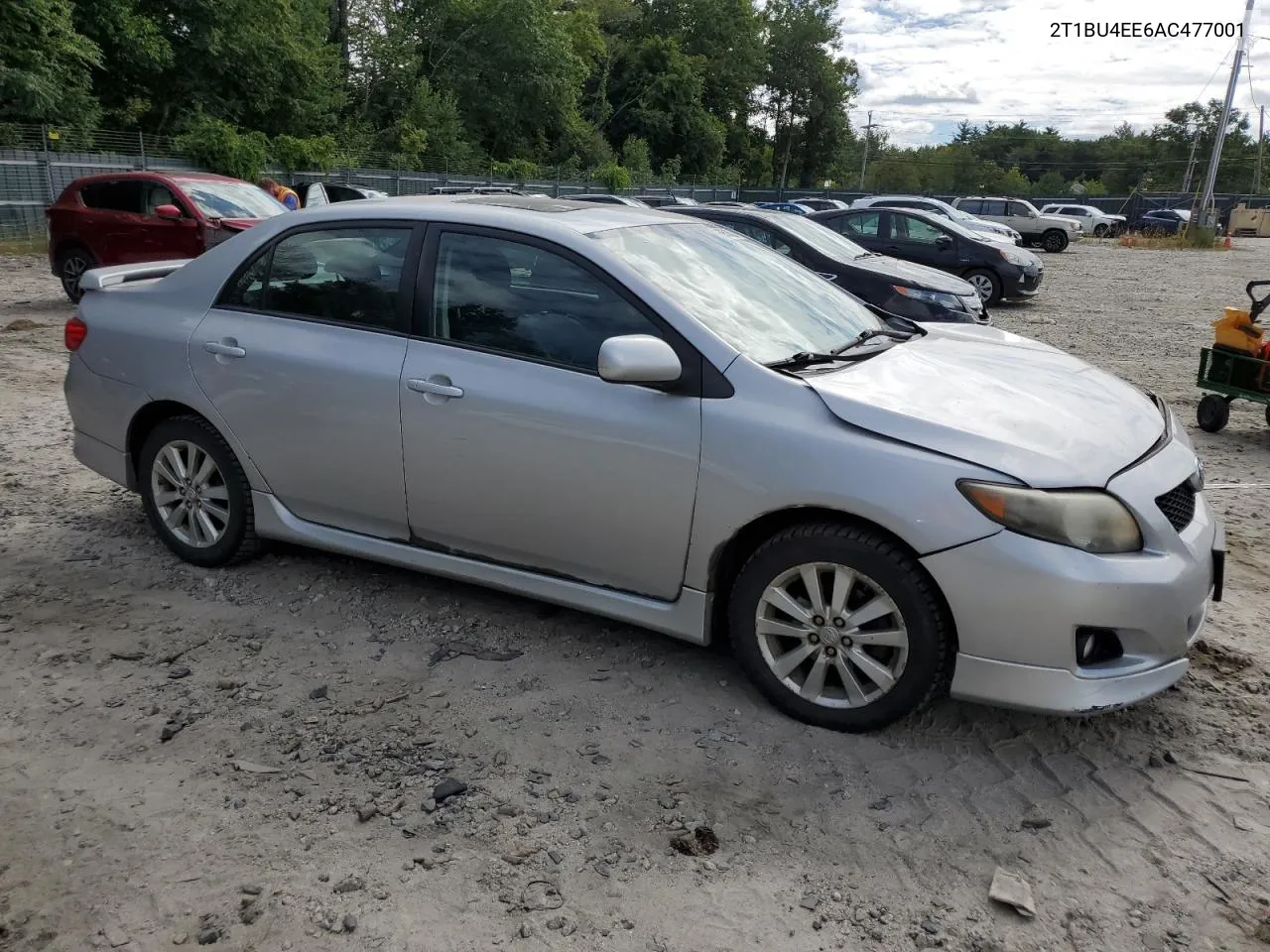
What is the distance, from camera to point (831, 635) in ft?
10.7

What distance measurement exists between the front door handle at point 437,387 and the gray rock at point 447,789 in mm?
1382

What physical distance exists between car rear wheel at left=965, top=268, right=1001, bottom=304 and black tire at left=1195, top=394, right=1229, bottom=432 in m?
8.65

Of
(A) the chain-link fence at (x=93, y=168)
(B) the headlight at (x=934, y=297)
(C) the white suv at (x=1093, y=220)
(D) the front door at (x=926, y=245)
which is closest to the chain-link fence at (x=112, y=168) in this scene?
(A) the chain-link fence at (x=93, y=168)

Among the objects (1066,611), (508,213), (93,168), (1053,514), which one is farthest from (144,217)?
(93,168)

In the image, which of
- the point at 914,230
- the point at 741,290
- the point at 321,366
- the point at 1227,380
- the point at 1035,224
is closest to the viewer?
the point at 741,290

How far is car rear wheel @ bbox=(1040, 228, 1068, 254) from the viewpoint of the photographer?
34062 mm

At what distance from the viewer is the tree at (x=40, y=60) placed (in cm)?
2539

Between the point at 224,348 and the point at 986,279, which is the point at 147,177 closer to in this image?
the point at 224,348

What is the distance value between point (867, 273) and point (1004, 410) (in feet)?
24.9

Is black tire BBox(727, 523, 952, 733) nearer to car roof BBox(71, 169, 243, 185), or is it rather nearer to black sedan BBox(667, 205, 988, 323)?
black sedan BBox(667, 205, 988, 323)

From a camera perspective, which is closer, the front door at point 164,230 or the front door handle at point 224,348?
the front door handle at point 224,348

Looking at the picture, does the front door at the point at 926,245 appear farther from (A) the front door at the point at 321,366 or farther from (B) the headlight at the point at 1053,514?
(B) the headlight at the point at 1053,514

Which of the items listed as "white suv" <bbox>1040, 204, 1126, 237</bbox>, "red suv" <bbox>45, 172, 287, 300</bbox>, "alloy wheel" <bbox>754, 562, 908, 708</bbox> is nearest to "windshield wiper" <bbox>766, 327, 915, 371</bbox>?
"alloy wheel" <bbox>754, 562, 908, 708</bbox>

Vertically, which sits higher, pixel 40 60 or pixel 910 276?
pixel 40 60
